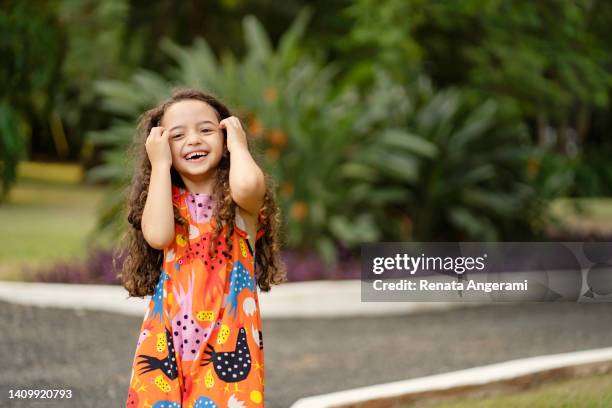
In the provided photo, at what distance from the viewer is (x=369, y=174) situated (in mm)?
10039

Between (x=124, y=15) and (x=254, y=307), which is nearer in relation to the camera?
(x=254, y=307)

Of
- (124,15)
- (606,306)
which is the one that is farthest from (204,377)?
(124,15)

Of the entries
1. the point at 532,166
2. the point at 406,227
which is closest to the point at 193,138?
the point at 406,227

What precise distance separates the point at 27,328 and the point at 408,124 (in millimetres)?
4964

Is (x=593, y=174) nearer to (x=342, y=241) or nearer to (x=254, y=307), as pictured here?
(x=342, y=241)

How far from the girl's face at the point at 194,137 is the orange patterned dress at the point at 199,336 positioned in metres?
0.18

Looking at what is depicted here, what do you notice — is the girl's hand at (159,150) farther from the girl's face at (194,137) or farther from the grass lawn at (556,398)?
the grass lawn at (556,398)

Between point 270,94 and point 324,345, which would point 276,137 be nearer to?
point 270,94

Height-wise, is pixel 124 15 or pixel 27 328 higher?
pixel 124 15

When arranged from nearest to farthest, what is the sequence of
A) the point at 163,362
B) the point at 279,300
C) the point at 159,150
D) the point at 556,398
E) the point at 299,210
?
1. the point at 163,362
2. the point at 159,150
3. the point at 556,398
4. the point at 279,300
5. the point at 299,210

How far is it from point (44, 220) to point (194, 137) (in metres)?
14.7

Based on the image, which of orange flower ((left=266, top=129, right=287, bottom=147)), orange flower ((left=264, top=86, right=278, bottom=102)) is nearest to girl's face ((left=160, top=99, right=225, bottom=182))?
orange flower ((left=266, top=129, right=287, bottom=147))

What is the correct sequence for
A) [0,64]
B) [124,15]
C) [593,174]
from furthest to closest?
1. [593,174]
2. [124,15]
3. [0,64]

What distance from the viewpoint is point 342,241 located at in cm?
955
